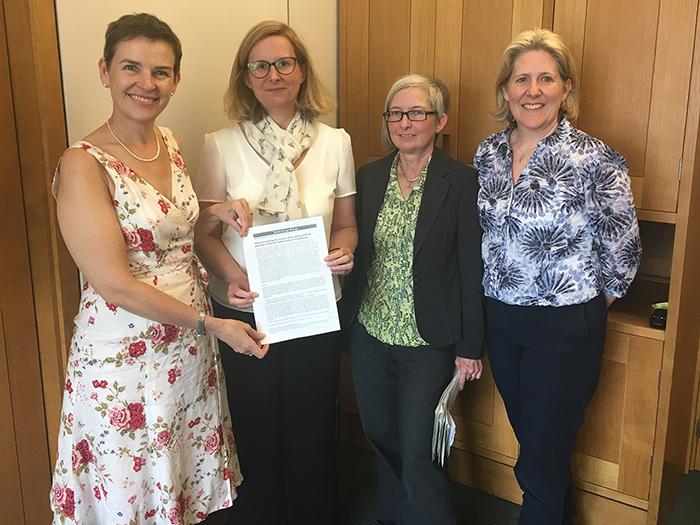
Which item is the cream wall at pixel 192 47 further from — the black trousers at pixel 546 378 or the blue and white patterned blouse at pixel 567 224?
the black trousers at pixel 546 378

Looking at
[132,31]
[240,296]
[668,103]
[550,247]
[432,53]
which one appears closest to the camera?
[132,31]

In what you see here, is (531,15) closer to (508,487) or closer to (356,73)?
(356,73)

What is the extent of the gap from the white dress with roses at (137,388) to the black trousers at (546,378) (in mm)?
869

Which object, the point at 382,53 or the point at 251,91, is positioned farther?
the point at 382,53

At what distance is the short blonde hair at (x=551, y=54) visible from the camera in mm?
1828

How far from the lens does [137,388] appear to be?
1537 mm

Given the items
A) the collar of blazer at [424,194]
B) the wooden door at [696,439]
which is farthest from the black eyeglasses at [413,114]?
the wooden door at [696,439]

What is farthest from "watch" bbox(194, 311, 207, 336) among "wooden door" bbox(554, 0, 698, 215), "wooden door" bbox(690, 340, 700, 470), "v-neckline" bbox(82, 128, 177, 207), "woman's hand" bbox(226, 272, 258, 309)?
"wooden door" bbox(690, 340, 700, 470)

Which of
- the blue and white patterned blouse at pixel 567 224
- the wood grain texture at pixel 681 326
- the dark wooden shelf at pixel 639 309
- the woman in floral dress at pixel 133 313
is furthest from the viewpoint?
→ the dark wooden shelf at pixel 639 309

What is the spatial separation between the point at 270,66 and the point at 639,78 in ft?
3.53

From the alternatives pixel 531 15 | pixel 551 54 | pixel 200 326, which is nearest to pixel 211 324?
pixel 200 326

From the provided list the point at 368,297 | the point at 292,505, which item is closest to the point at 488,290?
the point at 368,297

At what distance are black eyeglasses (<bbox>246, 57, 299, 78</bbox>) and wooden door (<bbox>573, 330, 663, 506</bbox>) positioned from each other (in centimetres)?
127

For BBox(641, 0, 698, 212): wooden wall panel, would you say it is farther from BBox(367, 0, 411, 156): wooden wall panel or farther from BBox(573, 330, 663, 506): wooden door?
BBox(367, 0, 411, 156): wooden wall panel
